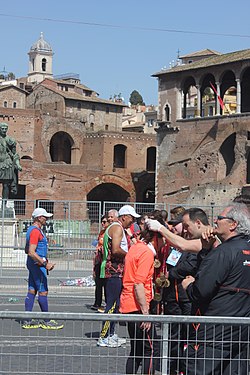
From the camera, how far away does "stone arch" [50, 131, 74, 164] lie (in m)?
63.2

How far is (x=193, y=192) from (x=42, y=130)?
58.7ft

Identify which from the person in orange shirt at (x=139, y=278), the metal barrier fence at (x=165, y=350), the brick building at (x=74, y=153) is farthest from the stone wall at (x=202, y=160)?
the metal barrier fence at (x=165, y=350)

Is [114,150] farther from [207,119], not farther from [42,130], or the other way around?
[207,119]

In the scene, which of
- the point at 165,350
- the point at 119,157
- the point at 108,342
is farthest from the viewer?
the point at 119,157

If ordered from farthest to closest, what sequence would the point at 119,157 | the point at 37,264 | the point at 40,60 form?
the point at 40,60, the point at 119,157, the point at 37,264

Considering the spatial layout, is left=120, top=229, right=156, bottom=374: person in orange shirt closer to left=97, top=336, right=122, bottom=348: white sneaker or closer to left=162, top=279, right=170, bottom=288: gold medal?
left=162, top=279, right=170, bottom=288: gold medal

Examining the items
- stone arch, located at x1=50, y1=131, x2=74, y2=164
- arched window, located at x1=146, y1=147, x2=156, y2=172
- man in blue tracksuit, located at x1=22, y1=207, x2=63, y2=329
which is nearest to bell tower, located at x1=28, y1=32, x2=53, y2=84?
stone arch, located at x1=50, y1=131, x2=74, y2=164

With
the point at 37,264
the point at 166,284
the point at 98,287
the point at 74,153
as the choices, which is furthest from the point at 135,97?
the point at 166,284

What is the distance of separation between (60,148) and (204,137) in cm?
1969

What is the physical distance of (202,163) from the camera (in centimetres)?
4694

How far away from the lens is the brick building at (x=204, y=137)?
44.6 metres

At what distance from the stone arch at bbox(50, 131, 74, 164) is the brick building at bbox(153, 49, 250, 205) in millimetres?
14459

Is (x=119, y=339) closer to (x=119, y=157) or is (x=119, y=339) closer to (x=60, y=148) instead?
(x=119, y=157)

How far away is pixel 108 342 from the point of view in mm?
5805
